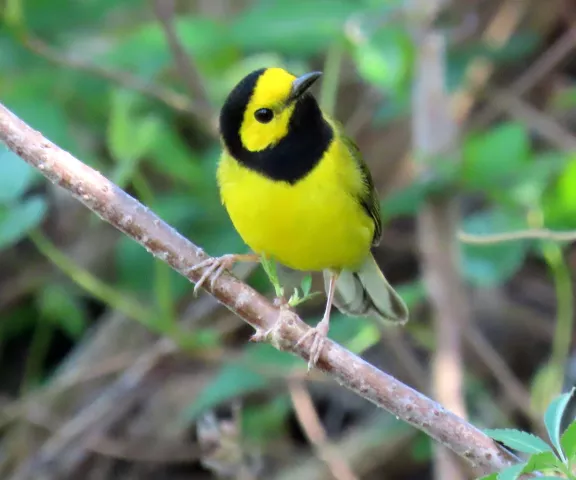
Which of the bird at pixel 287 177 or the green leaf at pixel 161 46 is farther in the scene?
the green leaf at pixel 161 46

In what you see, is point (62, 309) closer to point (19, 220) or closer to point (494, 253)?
point (19, 220)

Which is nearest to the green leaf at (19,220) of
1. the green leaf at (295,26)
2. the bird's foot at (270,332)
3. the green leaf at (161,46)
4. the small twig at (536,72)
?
the bird's foot at (270,332)

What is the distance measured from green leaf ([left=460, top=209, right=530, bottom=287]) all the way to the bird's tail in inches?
12.9

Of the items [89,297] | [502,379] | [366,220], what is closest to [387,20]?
[366,220]

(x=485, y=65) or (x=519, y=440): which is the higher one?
(x=519, y=440)

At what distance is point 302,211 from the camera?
229 cm

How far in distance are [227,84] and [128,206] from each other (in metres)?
2.62

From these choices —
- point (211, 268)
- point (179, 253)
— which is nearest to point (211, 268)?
point (211, 268)

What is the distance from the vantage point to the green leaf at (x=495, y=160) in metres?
3.12

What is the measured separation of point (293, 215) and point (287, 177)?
0.38 feet

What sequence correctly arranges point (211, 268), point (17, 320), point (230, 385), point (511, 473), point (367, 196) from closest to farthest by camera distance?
point (511, 473), point (211, 268), point (367, 196), point (230, 385), point (17, 320)

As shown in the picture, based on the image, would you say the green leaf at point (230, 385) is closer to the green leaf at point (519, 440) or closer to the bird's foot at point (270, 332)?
the bird's foot at point (270, 332)

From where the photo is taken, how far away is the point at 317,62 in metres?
4.84

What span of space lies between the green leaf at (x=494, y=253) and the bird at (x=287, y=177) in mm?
651
